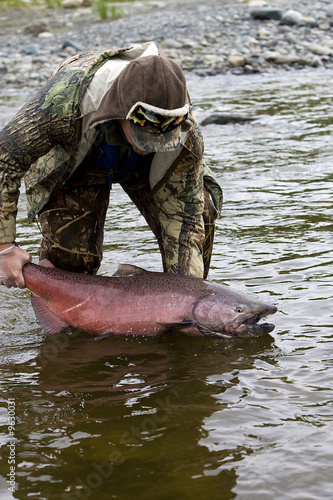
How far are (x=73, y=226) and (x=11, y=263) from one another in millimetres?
643

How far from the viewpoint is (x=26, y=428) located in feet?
9.84

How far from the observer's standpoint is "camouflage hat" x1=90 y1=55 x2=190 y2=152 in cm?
323

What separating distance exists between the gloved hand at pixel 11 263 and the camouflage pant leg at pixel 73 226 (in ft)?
1.60

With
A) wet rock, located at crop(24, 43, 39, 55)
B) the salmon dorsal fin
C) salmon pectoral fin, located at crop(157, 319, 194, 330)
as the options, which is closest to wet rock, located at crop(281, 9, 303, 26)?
wet rock, located at crop(24, 43, 39, 55)

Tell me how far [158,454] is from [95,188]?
2048mm

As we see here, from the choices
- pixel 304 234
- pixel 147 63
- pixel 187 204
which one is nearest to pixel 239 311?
A: pixel 187 204

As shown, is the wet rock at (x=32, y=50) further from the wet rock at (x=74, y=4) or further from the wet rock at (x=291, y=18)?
the wet rock at (x=74, y=4)

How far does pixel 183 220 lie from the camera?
4211 millimetres

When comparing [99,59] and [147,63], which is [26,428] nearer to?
[147,63]

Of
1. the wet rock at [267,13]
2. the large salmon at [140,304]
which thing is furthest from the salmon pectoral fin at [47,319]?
the wet rock at [267,13]

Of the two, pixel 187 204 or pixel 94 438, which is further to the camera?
pixel 187 204

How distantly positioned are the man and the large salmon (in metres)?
0.22

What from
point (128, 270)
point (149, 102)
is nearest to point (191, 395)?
point (128, 270)

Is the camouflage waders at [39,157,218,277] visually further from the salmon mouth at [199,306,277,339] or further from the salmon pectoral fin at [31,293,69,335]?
the salmon mouth at [199,306,277,339]
